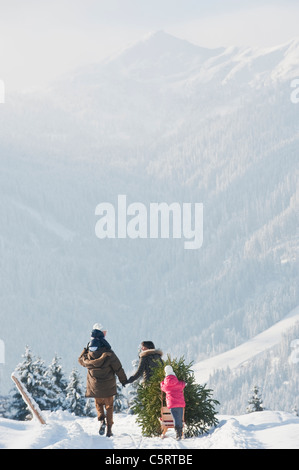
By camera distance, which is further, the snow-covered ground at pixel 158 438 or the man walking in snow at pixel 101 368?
the man walking in snow at pixel 101 368

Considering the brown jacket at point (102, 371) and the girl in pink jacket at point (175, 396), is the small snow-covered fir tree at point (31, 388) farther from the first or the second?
the girl in pink jacket at point (175, 396)

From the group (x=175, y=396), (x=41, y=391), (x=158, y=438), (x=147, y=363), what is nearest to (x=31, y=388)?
(x=41, y=391)

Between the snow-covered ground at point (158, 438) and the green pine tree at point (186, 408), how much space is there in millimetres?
284

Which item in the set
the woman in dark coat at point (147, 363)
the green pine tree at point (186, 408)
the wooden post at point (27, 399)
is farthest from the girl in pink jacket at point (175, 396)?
the wooden post at point (27, 399)

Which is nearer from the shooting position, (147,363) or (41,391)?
(147,363)

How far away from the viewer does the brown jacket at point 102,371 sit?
65.2 feet

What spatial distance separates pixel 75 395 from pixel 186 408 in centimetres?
3066

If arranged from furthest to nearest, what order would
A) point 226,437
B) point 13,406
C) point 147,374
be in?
1. point 13,406
2. point 147,374
3. point 226,437

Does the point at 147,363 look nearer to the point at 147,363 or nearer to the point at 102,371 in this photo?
the point at 147,363

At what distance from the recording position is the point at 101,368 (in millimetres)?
19938

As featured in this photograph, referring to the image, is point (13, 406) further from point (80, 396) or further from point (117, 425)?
point (117, 425)
